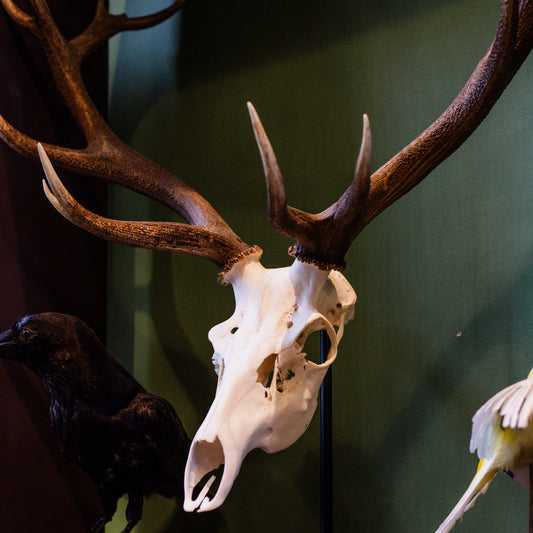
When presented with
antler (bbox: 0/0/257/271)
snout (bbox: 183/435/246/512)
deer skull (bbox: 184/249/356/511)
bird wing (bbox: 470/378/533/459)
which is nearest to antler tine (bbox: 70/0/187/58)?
antler (bbox: 0/0/257/271)

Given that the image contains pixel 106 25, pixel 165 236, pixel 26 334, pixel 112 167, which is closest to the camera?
pixel 165 236

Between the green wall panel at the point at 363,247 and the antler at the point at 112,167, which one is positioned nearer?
the antler at the point at 112,167

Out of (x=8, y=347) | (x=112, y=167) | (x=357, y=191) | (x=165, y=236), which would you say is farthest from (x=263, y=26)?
(x=8, y=347)

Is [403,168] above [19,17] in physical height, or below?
below

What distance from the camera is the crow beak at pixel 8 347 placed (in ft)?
3.98

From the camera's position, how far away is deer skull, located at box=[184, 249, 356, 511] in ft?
3.05

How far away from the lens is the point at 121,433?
1.24m

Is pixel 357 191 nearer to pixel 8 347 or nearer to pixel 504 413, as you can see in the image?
pixel 504 413

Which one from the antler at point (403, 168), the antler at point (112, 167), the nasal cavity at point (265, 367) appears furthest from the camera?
the antler at point (112, 167)

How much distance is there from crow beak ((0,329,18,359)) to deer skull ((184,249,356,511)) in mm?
428

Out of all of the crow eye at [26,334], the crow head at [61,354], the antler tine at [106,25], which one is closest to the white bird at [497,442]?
the crow head at [61,354]

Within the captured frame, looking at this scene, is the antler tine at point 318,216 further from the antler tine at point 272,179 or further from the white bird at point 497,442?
the white bird at point 497,442

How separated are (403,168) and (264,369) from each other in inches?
15.6

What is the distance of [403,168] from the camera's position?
100cm
